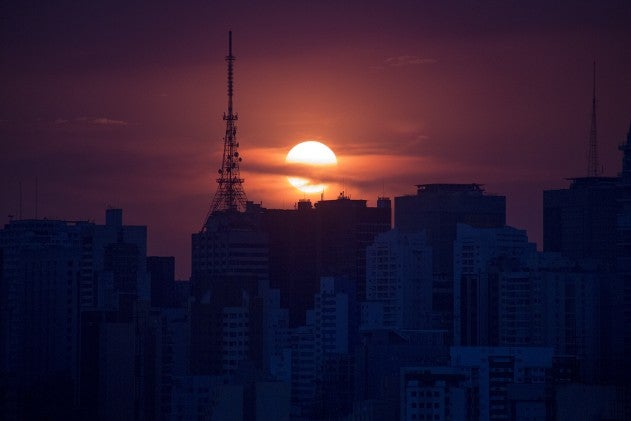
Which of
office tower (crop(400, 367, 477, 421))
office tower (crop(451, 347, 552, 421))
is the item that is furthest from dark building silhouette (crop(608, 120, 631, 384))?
office tower (crop(400, 367, 477, 421))

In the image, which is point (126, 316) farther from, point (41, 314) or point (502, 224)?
point (502, 224)

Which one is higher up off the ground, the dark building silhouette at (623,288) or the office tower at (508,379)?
the dark building silhouette at (623,288)

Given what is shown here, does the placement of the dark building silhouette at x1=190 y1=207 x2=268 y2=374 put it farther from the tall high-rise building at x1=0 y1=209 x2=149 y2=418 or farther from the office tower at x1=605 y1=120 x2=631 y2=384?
the office tower at x1=605 y1=120 x2=631 y2=384

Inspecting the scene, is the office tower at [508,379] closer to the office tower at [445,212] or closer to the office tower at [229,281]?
the office tower at [229,281]

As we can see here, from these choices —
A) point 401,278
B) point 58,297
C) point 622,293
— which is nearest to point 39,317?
point 58,297

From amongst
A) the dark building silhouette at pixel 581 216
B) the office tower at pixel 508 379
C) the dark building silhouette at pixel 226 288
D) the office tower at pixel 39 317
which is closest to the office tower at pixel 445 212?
the dark building silhouette at pixel 581 216

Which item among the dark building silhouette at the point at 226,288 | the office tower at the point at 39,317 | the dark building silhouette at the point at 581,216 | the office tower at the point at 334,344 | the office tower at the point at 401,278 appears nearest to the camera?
the office tower at the point at 39,317
